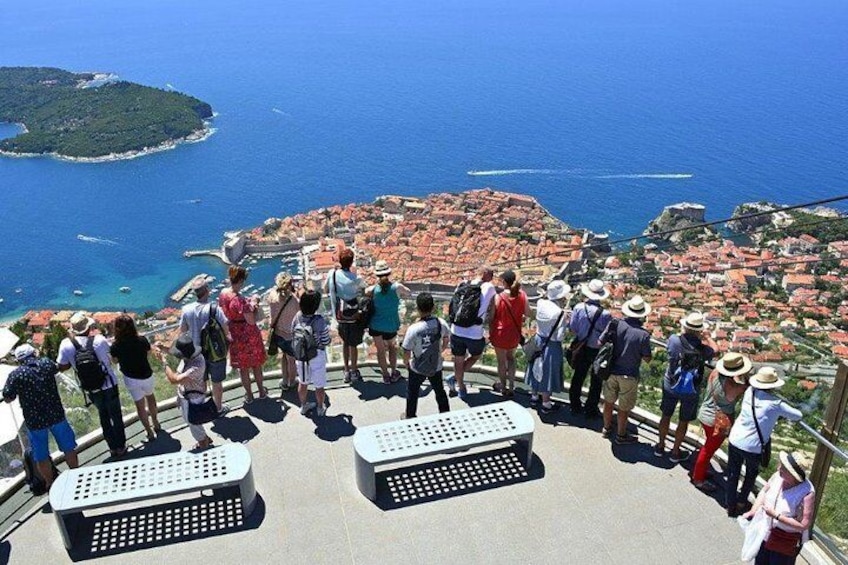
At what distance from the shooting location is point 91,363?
3967 millimetres

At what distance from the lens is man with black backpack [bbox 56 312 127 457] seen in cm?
397

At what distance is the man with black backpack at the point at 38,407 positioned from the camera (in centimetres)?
378

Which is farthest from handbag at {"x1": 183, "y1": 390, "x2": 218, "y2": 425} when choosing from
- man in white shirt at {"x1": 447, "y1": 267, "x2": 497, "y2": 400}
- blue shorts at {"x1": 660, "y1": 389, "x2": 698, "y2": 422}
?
blue shorts at {"x1": 660, "y1": 389, "x2": 698, "y2": 422}

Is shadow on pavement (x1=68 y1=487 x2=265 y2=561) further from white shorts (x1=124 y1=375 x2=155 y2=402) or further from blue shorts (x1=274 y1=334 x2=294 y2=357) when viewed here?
blue shorts (x1=274 y1=334 x2=294 y2=357)

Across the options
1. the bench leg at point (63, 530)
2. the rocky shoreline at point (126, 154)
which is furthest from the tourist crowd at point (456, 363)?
the rocky shoreline at point (126, 154)

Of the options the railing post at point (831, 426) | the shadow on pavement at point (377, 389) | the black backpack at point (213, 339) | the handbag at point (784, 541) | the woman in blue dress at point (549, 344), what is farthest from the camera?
the shadow on pavement at point (377, 389)

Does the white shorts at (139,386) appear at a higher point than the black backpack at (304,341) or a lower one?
lower

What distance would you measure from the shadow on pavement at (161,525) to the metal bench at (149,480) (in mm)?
69

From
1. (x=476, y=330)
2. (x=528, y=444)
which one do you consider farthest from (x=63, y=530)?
(x=476, y=330)

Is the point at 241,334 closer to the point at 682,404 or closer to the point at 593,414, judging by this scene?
the point at 593,414

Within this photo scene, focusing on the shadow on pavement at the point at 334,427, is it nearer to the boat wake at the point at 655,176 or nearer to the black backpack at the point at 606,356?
the black backpack at the point at 606,356

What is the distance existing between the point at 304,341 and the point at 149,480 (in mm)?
1208

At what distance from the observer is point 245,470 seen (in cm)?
371

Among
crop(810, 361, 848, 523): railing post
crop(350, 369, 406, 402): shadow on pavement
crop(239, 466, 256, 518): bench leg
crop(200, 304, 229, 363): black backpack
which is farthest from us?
crop(350, 369, 406, 402): shadow on pavement
